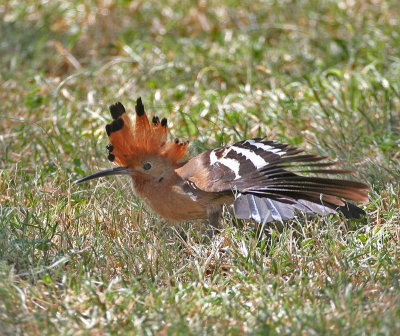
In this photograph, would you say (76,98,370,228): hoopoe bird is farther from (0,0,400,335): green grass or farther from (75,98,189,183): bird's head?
(0,0,400,335): green grass

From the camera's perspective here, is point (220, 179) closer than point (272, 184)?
No

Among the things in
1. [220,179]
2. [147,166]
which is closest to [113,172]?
[147,166]

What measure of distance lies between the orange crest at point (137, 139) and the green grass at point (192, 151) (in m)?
0.30

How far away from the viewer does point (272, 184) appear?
328 cm

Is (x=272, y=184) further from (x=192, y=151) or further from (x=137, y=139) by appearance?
(x=192, y=151)

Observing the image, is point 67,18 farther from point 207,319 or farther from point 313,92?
point 207,319

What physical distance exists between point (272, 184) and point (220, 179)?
0.97 ft

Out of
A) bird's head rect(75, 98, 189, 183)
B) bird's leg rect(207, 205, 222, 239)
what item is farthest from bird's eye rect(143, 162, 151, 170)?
bird's leg rect(207, 205, 222, 239)

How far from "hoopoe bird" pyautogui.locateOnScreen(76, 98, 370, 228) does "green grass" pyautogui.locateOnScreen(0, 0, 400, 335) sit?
11cm

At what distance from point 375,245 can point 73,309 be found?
145 cm

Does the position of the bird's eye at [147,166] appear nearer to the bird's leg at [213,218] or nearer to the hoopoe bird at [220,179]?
the hoopoe bird at [220,179]

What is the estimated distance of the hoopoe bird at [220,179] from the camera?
128 inches

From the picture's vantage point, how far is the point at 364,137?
4.45 m

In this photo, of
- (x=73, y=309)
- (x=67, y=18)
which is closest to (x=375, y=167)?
(x=73, y=309)
